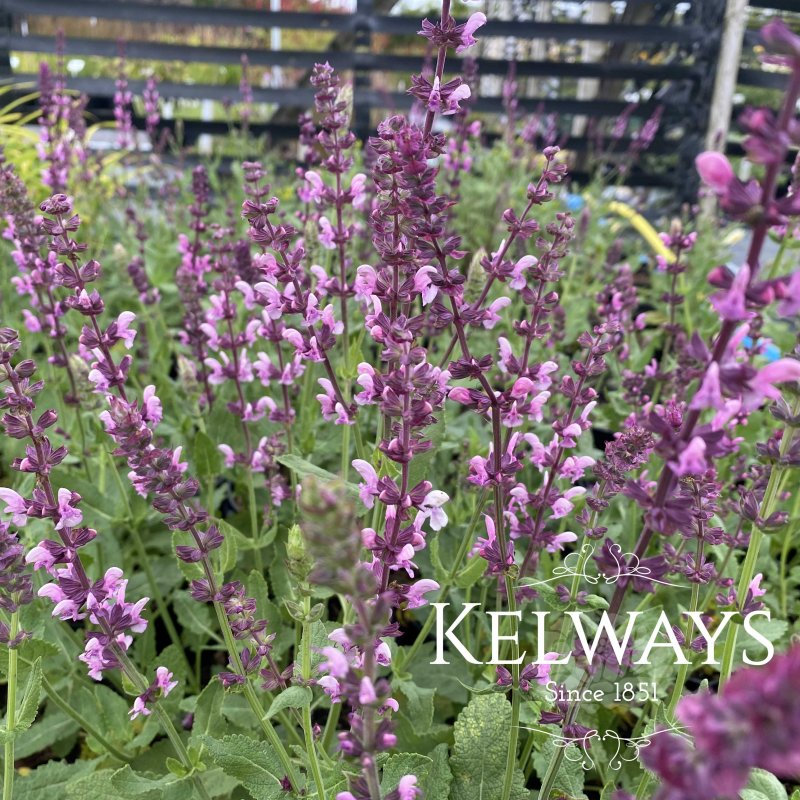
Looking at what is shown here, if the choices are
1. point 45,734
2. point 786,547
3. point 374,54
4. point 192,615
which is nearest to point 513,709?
point 192,615

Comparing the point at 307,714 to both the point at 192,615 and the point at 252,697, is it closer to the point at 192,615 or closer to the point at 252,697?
the point at 252,697

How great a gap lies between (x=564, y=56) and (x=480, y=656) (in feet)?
33.9

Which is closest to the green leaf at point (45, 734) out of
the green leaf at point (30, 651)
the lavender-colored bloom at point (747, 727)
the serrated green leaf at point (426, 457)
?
the green leaf at point (30, 651)

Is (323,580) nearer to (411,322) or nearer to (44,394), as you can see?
(411,322)

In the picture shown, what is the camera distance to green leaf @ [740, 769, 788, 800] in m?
1.30

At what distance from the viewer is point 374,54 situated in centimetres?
765

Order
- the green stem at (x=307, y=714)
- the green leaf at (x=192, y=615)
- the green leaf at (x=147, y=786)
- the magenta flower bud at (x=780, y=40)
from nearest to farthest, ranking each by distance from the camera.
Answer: the magenta flower bud at (x=780, y=40), the green stem at (x=307, y=714), the green leaf at (x=147, y=786), the green leaf at (x=192, y=615)

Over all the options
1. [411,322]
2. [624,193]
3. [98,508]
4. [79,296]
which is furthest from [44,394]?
[624,193]

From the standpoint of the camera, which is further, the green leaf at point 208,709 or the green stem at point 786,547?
the green stem at point 786,547

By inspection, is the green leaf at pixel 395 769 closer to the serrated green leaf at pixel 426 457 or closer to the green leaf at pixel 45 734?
the serrated green leaf at pixel 426 457

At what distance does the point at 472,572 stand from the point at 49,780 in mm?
1213

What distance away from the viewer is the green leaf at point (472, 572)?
1735 mm

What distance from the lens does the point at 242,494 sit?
2.63 m

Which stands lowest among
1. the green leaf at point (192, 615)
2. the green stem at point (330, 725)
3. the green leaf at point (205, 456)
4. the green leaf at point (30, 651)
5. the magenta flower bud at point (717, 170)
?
the green leaf at point (192, 615)
